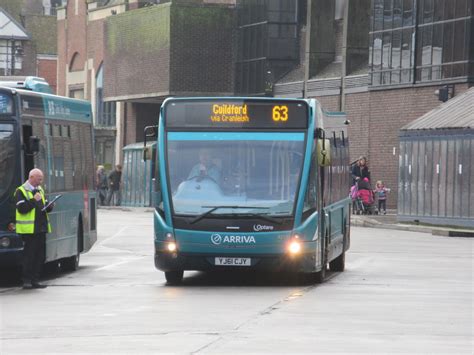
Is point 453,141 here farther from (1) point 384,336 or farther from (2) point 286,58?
(1) point 384,336

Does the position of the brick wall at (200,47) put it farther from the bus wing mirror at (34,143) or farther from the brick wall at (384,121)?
the bus wing mirror at (34,143)

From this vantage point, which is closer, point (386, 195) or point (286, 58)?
point (386, 195)

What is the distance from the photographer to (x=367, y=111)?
57.9 m

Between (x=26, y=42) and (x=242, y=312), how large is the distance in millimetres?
100137

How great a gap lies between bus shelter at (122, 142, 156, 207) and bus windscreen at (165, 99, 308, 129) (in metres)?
42.4

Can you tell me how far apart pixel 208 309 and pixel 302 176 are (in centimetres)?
435

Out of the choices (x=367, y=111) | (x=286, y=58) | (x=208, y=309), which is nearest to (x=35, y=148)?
(x=208, y=309)

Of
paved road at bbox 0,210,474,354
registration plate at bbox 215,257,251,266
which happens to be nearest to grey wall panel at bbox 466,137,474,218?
paved road at bbox 0,210,474,354

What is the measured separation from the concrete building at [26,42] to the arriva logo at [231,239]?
3663 inches

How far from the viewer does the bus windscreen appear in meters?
21.0

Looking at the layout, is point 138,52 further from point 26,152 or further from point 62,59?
point 26,152

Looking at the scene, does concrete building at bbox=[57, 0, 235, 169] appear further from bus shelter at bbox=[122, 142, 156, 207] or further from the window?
bus shelter at bbox=[122, 142, 156, 207]

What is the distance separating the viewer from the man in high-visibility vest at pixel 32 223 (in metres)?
20.1

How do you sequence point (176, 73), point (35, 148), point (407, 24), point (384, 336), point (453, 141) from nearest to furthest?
point (384, 336) → point (35, 148) → point (453, 141) → point (407, 24) → point (176, 73)
